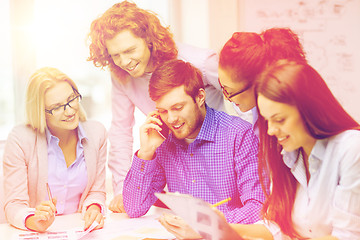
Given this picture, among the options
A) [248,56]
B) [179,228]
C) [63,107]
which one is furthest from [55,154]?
[248,56]

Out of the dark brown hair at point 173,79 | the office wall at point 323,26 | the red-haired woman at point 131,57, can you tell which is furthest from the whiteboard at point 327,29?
the dark brown hair at point 173,79

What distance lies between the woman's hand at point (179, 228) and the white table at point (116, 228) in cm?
6

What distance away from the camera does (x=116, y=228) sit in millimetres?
1434

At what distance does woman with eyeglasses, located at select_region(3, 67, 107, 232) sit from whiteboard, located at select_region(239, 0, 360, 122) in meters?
1.34

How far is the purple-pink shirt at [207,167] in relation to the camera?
1463 mm

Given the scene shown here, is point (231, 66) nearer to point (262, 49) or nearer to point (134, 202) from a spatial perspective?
point (262, 49)

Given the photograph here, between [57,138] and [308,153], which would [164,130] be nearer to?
[57,138]

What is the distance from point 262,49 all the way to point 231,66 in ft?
0.34

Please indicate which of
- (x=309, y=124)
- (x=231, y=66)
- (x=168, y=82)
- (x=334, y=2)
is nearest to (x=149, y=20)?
(x=168, y=82)

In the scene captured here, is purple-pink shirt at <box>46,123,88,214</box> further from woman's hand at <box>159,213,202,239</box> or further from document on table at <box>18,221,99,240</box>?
woman's hand at <box>159,213,202,239</box>

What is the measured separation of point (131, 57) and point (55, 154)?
47 cm

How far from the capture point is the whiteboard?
263cm

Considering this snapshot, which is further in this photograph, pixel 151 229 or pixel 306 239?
pixel 151 229

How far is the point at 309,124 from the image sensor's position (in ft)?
3.33
